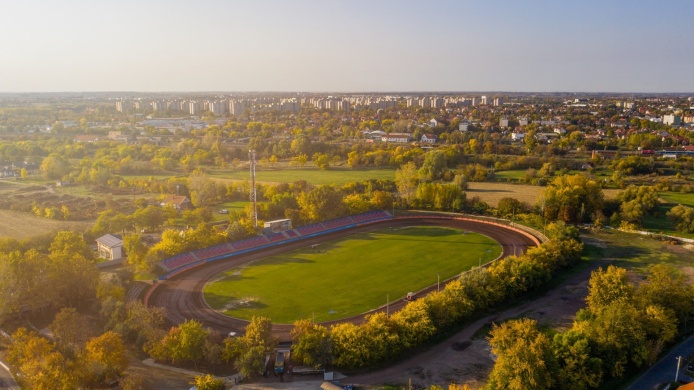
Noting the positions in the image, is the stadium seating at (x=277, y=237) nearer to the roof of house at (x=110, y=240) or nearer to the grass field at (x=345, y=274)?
the grass field at (x=345, y=274)

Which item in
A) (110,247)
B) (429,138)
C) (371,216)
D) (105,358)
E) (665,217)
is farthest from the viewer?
(429,138)

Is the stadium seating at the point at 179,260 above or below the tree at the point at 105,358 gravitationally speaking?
below

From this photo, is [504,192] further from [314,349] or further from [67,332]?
[67,332]

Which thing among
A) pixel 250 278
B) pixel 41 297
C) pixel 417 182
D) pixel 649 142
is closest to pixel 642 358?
pixel 250 278

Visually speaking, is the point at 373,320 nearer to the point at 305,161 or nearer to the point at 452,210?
the point at 452,210

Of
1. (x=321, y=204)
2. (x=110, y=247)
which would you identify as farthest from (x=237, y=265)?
(x=321, y=204)

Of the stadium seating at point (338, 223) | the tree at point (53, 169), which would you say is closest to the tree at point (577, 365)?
the stadium seating at point (338, 223)
